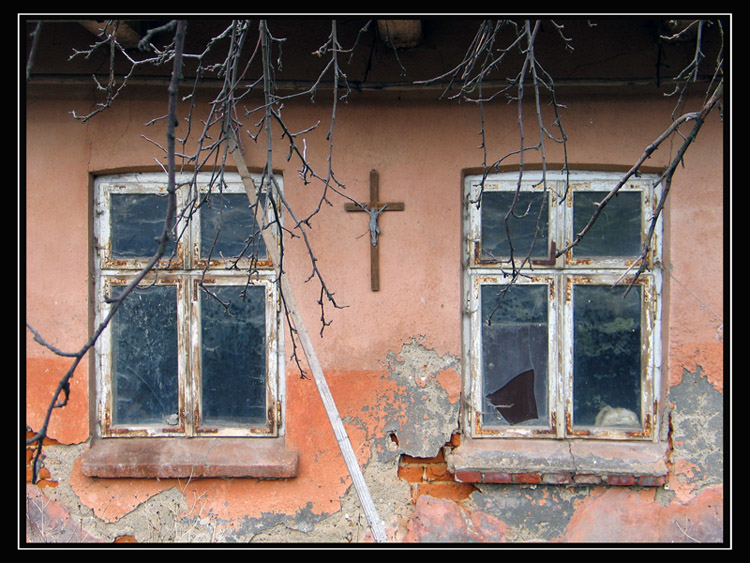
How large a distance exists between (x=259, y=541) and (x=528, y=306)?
5.76ft

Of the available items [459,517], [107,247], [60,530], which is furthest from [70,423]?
[459,517]

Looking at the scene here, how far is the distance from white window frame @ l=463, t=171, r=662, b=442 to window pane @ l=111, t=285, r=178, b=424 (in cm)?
150

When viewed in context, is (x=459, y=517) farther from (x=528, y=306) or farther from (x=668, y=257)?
(x=668, y=257)

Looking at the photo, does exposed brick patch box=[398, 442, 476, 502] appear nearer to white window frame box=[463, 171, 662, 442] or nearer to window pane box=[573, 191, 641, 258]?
white window frame box=[463, 171, 662, 442]

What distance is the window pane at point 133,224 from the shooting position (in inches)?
109

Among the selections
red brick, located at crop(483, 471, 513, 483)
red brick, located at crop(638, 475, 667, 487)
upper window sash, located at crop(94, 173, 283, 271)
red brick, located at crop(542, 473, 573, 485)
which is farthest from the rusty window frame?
red brick, located at crop(638, 475, 667, 487)

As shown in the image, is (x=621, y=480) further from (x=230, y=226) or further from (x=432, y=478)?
(x=230, y=226)

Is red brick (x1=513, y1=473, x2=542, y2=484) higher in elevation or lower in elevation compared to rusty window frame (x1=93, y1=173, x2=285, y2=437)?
lower

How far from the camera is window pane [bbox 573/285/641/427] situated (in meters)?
2.71

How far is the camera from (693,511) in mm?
2594

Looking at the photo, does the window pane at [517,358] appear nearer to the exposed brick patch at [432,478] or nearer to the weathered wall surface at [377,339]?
the weathered wall surface at [377,339]

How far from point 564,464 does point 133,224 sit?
2426mm

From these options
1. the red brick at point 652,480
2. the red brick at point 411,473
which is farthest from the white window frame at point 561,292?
the red brick at point 411,473

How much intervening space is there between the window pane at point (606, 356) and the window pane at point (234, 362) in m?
1.60
